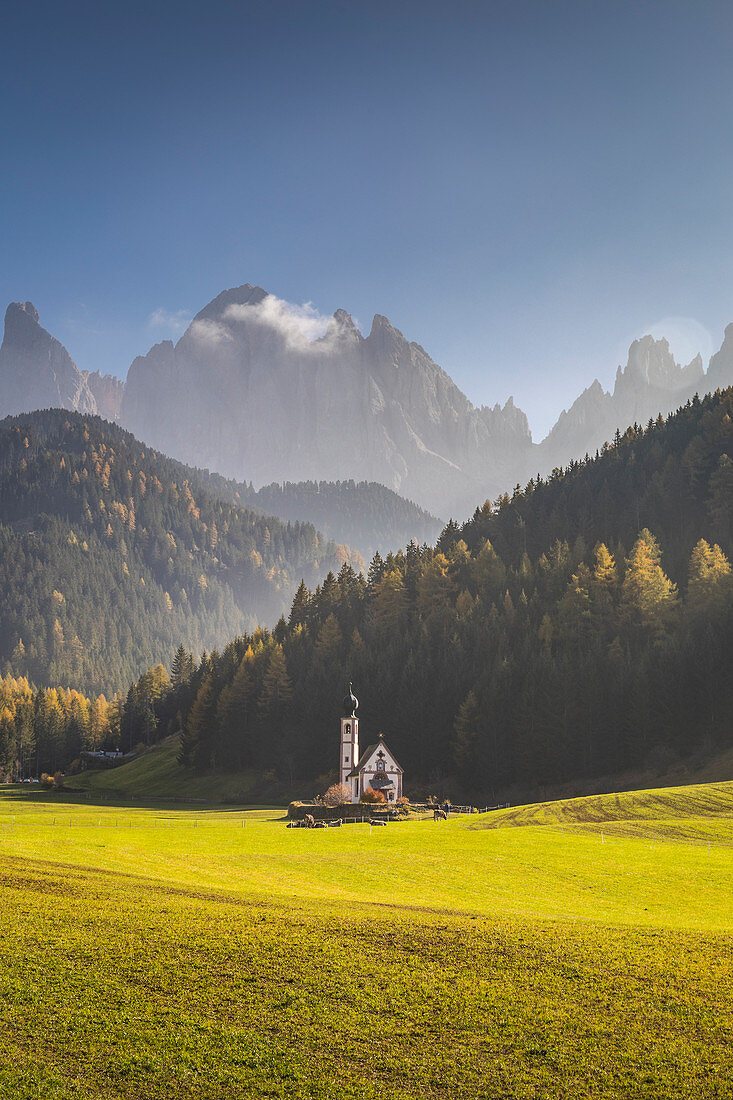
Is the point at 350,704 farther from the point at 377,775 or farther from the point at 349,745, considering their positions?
the point at 377,775

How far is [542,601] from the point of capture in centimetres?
12581

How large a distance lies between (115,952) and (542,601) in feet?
357

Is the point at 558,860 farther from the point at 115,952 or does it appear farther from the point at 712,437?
the point at 712,437

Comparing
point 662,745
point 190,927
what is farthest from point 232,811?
point 190,927

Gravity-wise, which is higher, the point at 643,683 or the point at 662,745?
the point at 643,683

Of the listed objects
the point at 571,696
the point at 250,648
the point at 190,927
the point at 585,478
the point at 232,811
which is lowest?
the point at 232,811

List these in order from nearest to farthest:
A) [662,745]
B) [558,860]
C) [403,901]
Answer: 1. [403,901]
2. [558,860]
3. [662,745]

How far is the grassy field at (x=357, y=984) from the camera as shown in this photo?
17297 mm

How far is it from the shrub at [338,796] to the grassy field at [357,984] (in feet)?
188

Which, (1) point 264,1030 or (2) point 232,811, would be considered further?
(2) point 232,811

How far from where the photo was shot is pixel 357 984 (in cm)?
2164

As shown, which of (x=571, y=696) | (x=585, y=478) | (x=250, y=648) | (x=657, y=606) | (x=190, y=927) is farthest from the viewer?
(x=585, y=478)

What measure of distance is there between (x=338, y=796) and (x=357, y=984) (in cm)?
7880

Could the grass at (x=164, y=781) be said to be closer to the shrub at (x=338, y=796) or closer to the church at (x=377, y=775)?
the shrub at (x=338, y=796)
